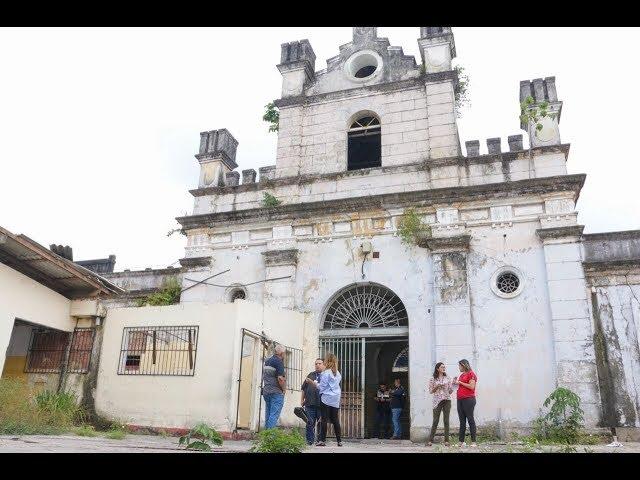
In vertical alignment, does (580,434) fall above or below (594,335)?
below

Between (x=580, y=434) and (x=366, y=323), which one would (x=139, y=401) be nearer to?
(x=366, y=323)

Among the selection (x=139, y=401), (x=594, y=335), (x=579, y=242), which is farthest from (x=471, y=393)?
(x=139, y=401)

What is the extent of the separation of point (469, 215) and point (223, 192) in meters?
6.73

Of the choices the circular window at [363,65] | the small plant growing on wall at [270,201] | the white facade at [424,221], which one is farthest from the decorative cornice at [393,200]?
the circular window at [363,65]

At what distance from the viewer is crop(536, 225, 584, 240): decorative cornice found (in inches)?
461

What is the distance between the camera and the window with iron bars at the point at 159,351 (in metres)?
11.6

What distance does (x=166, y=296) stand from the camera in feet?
47.6

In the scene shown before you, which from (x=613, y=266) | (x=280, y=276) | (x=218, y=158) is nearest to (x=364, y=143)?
(x=218, y=158)

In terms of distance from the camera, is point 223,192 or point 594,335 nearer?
point 594,335

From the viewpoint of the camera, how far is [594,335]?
11281 mm

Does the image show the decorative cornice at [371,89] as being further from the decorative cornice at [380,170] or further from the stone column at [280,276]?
the stone column at [280,276]

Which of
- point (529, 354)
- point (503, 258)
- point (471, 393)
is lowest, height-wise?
point (471, 393)
